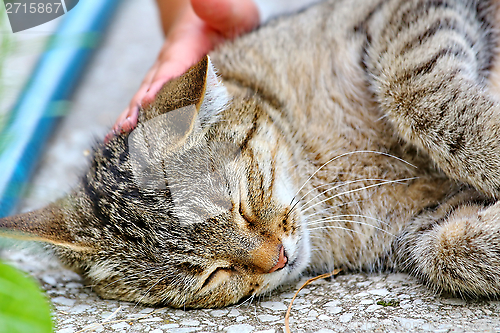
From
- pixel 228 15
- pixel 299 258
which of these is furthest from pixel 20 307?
pixel 228 15

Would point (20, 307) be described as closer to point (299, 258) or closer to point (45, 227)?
point (45, 227)

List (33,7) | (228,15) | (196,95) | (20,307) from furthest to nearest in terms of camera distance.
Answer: (228,15), (33,7), (196,95), (20,307)

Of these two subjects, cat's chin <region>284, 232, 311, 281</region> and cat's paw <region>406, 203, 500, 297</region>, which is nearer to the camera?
cat's paw <region>406, 203, 500, 297</region>

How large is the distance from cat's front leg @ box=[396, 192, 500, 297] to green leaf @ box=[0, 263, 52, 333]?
148 centimetres

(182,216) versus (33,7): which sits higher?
(33,7)

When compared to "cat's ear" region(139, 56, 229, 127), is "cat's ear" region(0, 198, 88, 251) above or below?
below

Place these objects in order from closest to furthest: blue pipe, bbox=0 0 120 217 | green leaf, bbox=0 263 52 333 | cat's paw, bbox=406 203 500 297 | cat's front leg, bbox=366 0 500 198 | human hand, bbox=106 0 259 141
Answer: green leaf, bbox=0 263 52 333 → cat's paw, bbox=406 203 500 297 → cat's front leg, bbox=366 0 500 198 → blue pipe, bbox=0 0 120 217 → human hand, bbox=106 0 259 141

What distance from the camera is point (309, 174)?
2.12m

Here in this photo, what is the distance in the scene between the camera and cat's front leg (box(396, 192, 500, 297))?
64.1 inches

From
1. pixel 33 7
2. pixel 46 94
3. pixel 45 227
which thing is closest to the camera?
pixel 45 227

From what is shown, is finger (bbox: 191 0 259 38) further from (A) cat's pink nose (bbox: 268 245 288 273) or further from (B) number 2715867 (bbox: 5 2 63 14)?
(A) cat's pink nose (bbox: 268 245 288 273)

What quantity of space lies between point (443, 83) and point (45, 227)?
6.15 feet

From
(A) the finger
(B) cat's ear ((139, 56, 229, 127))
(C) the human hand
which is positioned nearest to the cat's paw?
(B) cat's ear ((139, 56, 229, 127))

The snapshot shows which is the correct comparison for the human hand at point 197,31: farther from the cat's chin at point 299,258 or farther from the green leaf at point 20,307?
the green leaf at point 20,307
